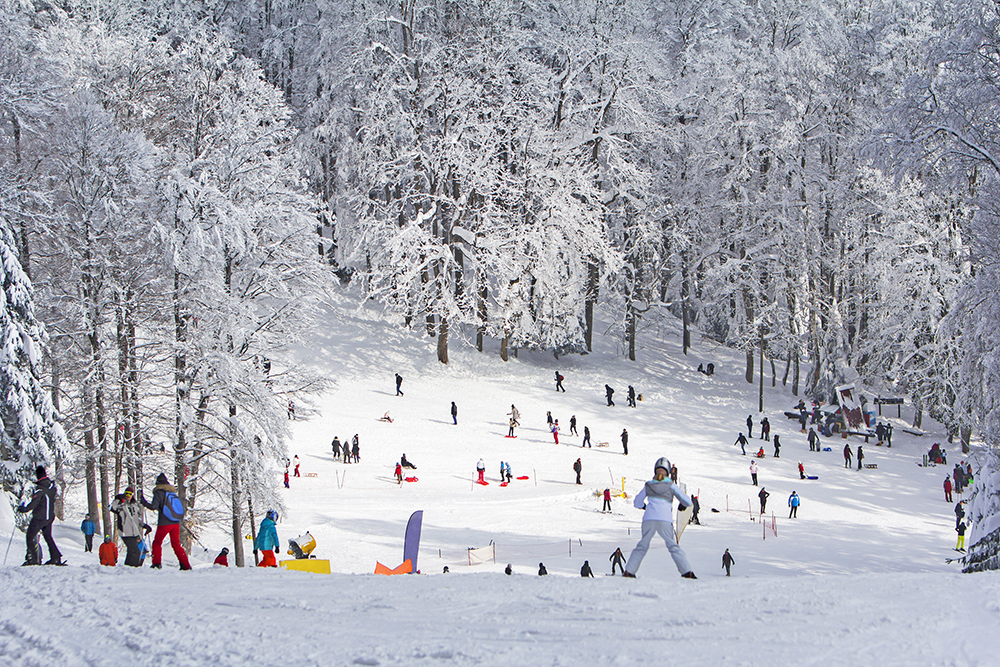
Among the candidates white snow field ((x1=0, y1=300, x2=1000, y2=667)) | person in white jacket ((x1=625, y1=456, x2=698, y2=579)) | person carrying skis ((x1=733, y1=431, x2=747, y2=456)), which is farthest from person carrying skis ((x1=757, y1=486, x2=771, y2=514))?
person in white jacket ((x1=625, y1=456, x2=698, y2=579))

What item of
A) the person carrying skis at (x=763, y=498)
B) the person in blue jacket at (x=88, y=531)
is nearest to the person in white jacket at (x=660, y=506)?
the person in blue jacket at (x=88, y=531)

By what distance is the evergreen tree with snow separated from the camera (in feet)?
45.5

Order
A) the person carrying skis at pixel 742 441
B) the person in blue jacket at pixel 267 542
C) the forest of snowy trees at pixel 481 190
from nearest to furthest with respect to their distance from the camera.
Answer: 1. the person in blue jacket at pixel 267 542
2. the forest of snowy trees at pixel 481 190
3. the person carrying skis at pixel 742 441

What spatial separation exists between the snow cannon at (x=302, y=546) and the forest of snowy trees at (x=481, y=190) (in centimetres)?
159

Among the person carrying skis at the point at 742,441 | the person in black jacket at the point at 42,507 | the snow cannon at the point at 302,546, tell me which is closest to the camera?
the person in black jacket at the point at 42,507

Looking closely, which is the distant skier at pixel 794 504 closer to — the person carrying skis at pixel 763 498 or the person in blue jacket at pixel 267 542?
the person carrying skis at pixel 763 498

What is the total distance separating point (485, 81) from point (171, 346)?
84.3 feet

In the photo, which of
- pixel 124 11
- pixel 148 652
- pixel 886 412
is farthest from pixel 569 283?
pixel 148 652

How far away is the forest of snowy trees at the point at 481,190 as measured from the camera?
16.5 metres

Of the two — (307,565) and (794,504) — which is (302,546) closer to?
(307,565)

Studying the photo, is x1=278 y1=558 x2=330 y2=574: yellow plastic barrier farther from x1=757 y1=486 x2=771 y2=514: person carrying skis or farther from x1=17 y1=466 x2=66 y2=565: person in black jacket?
x1=757 y1=486 x2=771 y2=514: person carrying skis

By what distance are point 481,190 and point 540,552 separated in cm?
2108

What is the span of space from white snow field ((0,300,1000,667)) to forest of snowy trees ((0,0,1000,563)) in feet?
8.83

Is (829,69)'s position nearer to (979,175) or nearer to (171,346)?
(979,175)
